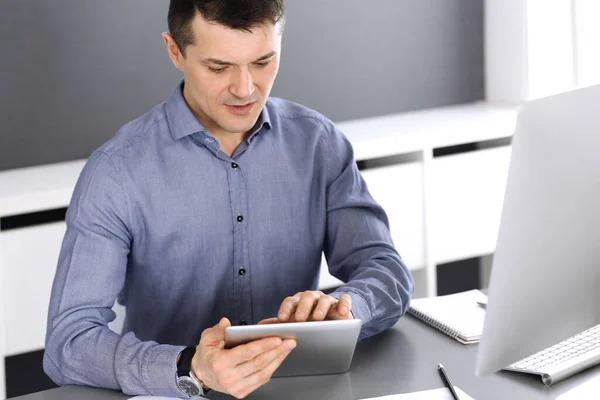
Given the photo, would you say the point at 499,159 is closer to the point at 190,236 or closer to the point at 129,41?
the point at 129,41

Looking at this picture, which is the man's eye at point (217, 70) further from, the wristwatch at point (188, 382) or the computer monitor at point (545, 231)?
the computer monitor at point (545, 231)

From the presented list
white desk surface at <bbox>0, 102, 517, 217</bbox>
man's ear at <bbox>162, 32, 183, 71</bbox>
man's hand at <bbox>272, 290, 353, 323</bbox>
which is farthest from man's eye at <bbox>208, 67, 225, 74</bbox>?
white desk surface at <bbox>0, 102, 517, 217</bbox>

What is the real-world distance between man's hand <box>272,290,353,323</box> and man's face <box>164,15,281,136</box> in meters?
0.46

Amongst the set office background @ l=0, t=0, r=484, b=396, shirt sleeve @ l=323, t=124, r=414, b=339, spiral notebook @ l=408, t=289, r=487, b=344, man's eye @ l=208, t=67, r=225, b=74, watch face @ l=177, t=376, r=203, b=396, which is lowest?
spiral notebook @ l=408, t=289, r=487, b=344

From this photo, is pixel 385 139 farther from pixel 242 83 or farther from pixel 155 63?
pixel 242 83

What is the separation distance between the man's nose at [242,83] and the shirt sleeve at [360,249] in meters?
0.34

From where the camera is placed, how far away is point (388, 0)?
3.71 meters

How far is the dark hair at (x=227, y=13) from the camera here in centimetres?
184

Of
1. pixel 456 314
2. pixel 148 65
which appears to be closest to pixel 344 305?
pixel 456 314

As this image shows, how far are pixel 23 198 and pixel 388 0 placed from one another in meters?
1.75

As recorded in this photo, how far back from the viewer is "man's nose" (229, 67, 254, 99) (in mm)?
1864

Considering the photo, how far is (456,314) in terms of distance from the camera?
1832 mm

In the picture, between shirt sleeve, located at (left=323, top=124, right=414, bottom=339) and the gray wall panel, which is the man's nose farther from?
the gray wall panel

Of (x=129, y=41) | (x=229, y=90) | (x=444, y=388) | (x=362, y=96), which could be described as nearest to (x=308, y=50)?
(x=362, y=96)
